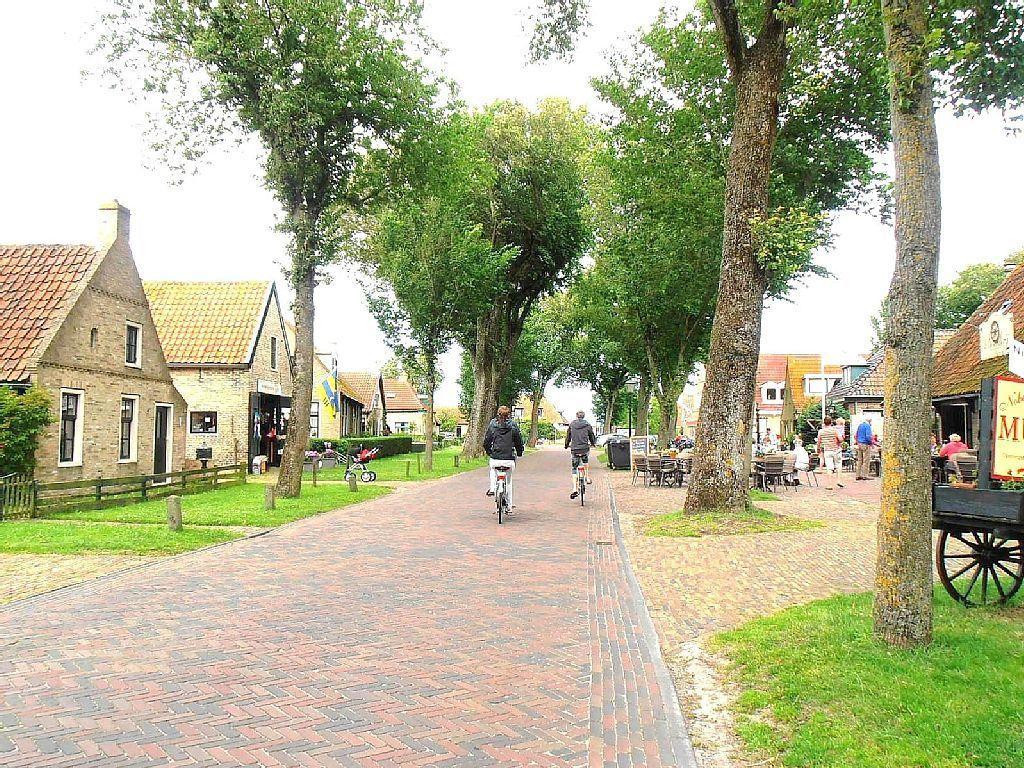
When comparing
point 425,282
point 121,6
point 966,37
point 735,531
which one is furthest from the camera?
point 425,282

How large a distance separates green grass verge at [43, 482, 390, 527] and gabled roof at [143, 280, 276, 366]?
412 inches

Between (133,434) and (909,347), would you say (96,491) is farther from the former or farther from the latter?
(909,347)

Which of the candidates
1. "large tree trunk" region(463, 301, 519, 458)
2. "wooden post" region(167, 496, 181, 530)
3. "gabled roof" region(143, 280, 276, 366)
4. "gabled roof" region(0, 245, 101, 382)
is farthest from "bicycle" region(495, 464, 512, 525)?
"large tree trunk" region(463, 301, 519, 458)

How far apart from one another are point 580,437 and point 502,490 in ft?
14.2

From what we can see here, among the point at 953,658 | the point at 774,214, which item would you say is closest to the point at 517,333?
the point at 774,214

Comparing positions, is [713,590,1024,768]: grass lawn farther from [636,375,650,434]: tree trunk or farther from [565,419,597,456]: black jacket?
[636,375,650,434]: tree trunk

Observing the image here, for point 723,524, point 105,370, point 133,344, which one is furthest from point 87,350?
point 723,524

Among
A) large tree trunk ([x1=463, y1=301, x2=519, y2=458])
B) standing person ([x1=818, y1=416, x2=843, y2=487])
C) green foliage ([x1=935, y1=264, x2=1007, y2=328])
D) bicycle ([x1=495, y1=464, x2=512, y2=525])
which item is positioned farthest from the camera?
green foliage ([x1=935, y1=264, x2=1007, y2=328])

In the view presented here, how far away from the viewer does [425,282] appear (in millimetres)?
30078

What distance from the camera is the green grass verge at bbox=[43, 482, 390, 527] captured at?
15.0 meters

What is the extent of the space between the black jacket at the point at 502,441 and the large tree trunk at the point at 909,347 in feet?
32.3

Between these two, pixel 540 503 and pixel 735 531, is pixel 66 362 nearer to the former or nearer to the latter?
pixel 540 503

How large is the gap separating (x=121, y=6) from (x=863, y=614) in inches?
741

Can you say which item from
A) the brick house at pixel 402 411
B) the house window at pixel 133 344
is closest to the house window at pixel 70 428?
the house window at pixel 133 344
